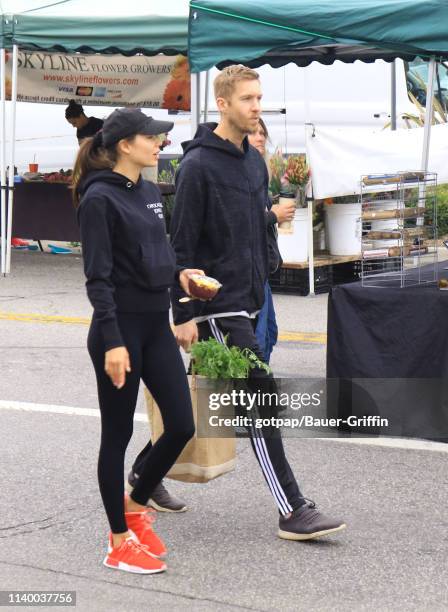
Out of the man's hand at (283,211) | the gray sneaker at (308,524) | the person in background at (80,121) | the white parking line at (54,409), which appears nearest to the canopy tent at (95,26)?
the person in background at (80,121)

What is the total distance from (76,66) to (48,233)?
88.2 inches

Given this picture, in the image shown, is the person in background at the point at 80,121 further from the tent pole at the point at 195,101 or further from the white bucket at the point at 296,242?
the tent pole at the point at 195,101

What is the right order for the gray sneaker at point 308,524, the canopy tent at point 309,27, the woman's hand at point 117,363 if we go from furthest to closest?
1. the canopy tent at point 309,27
2. the gray sneaker at point 308,524
3. the woman's hand at point 117,363

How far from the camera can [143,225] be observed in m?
4.65

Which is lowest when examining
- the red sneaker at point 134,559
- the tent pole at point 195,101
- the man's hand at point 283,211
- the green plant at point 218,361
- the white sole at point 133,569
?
the white sole at point 133,569

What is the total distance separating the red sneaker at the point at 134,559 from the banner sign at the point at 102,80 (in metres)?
11.7

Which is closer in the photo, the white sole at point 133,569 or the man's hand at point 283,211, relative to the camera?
the white sole at point 133,569

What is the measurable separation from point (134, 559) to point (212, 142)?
69.6 inches

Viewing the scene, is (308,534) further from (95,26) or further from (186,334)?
(95,26)

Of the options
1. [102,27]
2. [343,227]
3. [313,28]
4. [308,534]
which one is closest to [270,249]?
[308,534]

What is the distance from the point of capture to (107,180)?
4.66 meters

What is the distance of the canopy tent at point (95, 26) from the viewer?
1198 cm

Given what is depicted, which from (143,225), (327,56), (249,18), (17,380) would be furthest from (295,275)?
(143,225)

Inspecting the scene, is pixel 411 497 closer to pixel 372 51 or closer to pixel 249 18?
pixel 249 18
